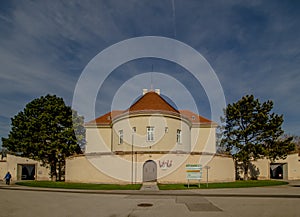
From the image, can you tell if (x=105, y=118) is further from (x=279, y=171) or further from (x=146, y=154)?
(x=279, y=171)

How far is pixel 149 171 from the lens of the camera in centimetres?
2655

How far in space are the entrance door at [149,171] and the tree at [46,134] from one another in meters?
12.0

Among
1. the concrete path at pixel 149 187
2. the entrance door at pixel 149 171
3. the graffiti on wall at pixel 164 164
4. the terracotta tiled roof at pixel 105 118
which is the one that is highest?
the terracotta tiled roof at pixel 105 118

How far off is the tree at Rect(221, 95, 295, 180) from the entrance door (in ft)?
40.6

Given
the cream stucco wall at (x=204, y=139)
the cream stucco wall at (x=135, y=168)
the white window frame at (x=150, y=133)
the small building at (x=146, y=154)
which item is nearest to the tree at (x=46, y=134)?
the small building at (x=146, y=154)

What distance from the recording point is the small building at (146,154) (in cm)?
2644

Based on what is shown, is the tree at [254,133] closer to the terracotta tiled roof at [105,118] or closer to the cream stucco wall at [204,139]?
the cream stucco wall at [204,139]

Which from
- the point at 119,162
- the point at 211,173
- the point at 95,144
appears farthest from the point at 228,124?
the point at 95,144

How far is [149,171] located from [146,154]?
1686 millimetres

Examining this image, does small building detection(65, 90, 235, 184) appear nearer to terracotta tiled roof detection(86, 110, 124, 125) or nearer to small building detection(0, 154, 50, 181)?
terracotta tiled roof detection(86, 110, 124, 125)

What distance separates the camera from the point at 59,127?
35.1 metres

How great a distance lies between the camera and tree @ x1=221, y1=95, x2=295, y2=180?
3275 centimetres

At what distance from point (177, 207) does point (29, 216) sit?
601 cm

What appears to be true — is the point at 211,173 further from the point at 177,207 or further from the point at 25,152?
the point at 25,152
